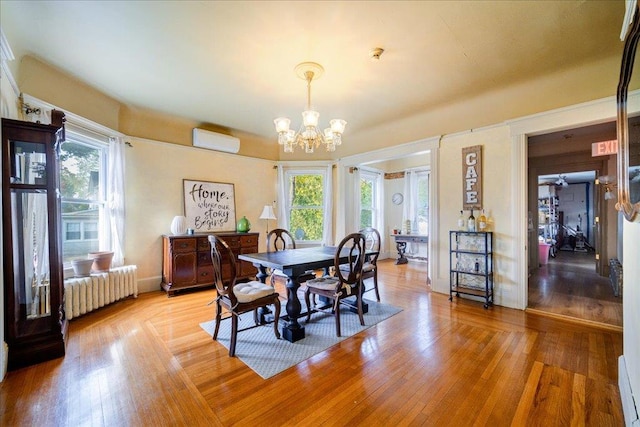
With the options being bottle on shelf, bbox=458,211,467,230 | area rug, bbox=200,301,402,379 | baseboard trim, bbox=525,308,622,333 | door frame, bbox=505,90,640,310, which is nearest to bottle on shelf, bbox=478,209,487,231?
bottle on shelf, bbox=458,211,467,230

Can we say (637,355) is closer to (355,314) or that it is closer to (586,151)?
(355,314)

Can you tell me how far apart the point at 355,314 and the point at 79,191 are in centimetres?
376

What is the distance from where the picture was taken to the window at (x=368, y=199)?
6.91 m

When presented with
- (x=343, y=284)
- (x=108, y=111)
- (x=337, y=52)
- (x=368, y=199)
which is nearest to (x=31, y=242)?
(x=108, y=111)

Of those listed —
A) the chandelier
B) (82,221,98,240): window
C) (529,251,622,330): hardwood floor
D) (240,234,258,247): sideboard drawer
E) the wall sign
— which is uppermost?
the chandelier

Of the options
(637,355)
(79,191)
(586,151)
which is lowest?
(637,355)

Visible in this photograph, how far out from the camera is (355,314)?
3.21 m

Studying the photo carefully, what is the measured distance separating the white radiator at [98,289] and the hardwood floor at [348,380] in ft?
0.69

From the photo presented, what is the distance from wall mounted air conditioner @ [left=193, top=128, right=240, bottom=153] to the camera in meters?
4.52

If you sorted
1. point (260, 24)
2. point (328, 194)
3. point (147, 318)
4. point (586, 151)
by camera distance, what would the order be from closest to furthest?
point (260, 24) < point (147, 318) < point (586, 151) < point (328, 194)

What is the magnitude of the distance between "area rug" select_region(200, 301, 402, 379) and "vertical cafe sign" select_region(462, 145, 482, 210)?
184 cm

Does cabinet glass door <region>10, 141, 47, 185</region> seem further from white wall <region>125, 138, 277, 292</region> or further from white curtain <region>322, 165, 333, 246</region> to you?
white curtain <region>322, 165, 333, 246</region>

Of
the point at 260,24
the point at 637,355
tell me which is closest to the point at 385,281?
the point at 637,355

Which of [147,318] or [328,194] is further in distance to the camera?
[328,194]
